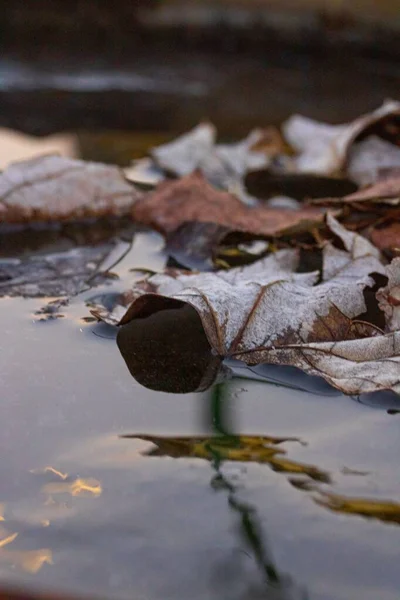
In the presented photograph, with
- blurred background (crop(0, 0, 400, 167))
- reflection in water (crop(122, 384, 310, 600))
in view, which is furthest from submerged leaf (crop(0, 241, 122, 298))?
blurred background (crop(0, 0, 400, 167))

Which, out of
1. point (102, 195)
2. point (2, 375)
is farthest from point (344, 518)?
point (102, 195)

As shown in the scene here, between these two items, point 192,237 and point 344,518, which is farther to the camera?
point 192,237

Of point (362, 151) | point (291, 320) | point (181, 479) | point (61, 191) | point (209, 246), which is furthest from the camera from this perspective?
point (362, 151)

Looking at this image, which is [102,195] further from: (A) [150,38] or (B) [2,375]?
(A) [150,38]

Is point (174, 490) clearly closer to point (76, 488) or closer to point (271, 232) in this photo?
point (76, 488)

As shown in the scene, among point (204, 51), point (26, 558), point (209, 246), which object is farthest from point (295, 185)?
point (204, 51)

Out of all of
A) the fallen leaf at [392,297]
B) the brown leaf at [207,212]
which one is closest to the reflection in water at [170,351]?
the fallen leaf at [392,297]
